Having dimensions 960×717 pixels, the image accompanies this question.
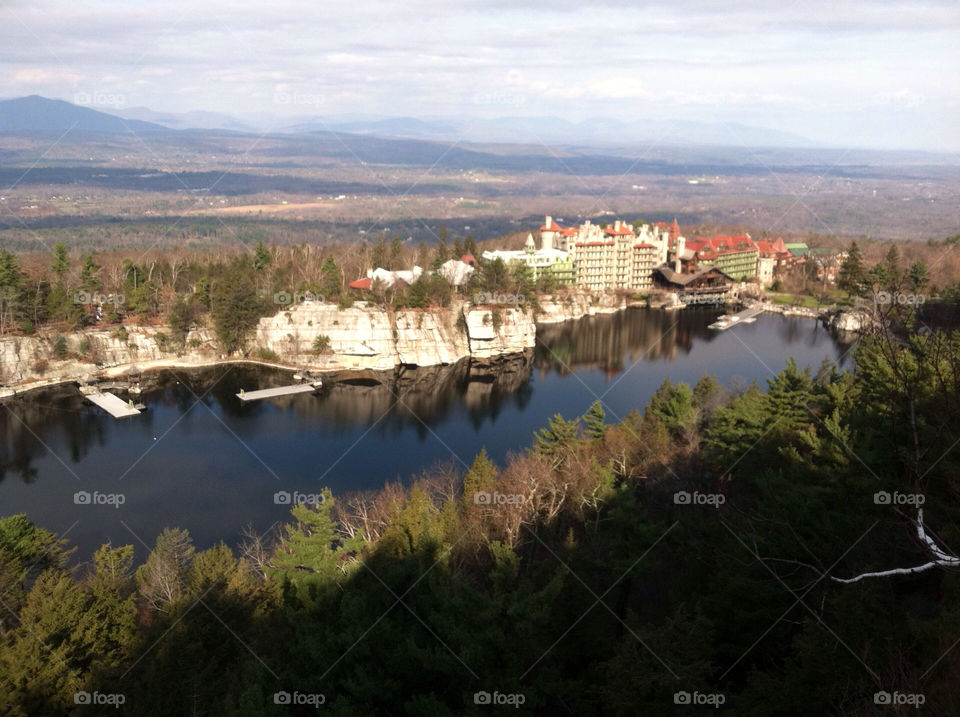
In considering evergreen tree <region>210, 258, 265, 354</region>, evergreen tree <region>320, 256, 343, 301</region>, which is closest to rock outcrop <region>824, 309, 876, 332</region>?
evergreen tree <region>320, 256, 343, 301</region>

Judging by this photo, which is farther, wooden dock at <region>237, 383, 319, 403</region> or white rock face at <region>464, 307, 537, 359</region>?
white rock face at <region>464, 307, 537, 359</region>

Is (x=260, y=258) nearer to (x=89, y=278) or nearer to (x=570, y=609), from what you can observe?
(x=89, y=278)

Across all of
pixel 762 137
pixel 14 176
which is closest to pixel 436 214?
pixel 14 176

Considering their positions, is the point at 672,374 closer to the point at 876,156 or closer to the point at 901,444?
the point at 901,444

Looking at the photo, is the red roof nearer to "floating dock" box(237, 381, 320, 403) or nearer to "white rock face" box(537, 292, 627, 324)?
"white rock face" box(537, 292, 627, 324)

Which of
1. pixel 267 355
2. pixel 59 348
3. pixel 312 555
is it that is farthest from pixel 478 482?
pixel 59 348

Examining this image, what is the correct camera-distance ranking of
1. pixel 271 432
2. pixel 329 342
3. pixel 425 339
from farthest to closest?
pixel 425 339 < pixel 329 342 < pixel 271 432
